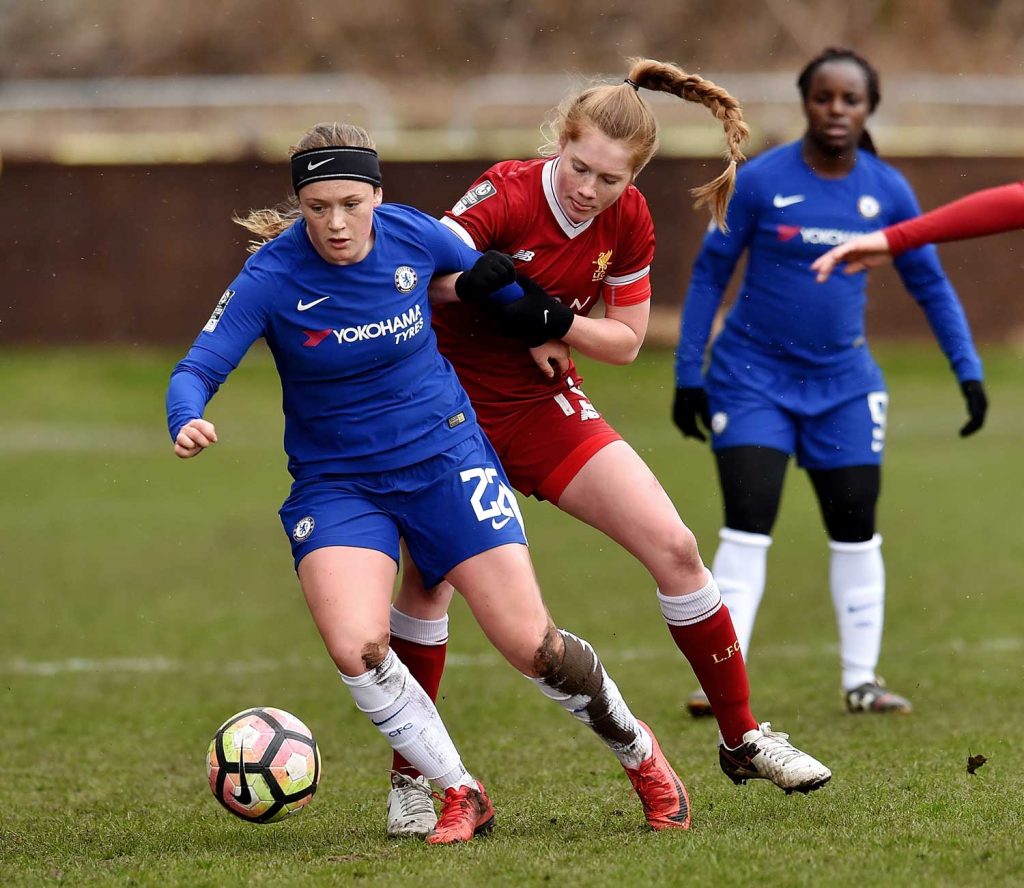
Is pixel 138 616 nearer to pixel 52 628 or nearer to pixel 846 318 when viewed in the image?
pixel 52 628

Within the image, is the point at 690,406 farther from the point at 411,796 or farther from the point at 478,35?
the point at 478,35

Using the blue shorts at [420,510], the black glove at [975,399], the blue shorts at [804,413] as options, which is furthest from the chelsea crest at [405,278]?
the black glove at [975,399]

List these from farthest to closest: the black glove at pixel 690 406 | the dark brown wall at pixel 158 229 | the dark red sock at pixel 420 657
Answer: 1. the dark brown wall at pixel 158 229
2. the black glove at pixel 690 406
3. the dark red sock at pixel 420 657

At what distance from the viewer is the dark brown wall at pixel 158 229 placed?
19625mm

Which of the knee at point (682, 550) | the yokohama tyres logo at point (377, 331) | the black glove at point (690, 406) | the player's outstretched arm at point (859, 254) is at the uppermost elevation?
the player's outstretched arm at point (859, 254)

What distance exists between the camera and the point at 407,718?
182 inches

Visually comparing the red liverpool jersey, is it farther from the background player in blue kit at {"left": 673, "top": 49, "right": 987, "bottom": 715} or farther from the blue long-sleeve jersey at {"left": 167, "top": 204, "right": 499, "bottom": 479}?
the background player in blue kit at {"left": 673, "top": 49, "right": 987, "bottom": 715}

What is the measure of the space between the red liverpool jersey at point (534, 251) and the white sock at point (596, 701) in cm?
93

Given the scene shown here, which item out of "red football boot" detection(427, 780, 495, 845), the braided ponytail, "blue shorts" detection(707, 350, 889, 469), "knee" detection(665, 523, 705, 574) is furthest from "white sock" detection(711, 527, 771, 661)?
"red football boot" detection(427, 780, 495, 845)

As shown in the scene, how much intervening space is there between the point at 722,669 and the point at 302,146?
2.01 meters

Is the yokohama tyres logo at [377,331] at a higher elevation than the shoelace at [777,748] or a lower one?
higher

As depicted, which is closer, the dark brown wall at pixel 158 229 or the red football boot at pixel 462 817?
the red football boot at pixel 462 817

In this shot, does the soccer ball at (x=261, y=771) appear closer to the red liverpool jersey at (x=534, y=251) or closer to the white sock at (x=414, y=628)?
the white sock at (x=414, y=628)

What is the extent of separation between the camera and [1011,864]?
4.05m
